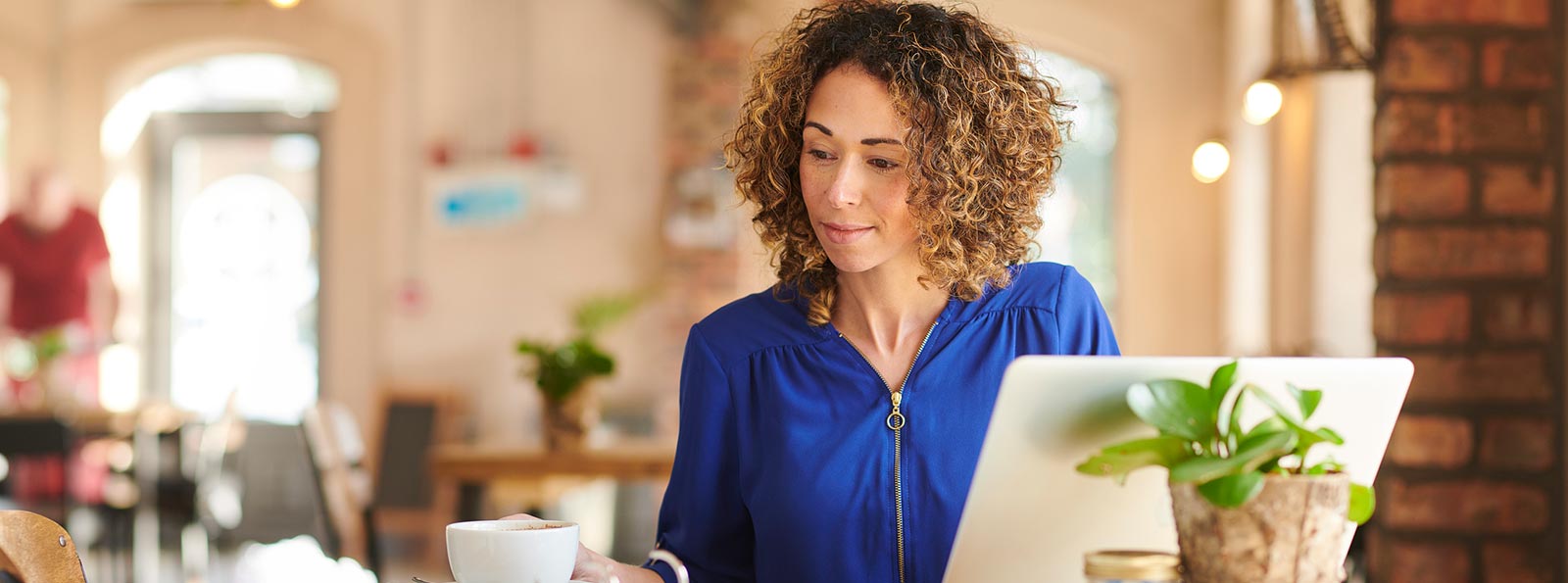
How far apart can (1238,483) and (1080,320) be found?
26.0 inches

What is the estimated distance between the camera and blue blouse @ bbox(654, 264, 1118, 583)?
1.40 meters

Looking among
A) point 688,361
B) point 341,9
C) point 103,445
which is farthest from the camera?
point 341,9

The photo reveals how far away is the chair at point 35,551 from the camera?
3.60 feet

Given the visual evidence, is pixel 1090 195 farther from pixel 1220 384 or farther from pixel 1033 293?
pixel 1220 384

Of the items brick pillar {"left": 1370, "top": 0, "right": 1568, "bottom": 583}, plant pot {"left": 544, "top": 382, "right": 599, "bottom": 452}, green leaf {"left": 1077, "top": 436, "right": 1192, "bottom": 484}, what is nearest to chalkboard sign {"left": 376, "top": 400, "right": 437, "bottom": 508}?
plant pot {"left": 544, "top": 382, "right": 599, "bottom": 452}

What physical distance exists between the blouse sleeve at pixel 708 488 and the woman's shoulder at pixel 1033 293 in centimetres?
26

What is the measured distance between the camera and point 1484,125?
2.32 meters

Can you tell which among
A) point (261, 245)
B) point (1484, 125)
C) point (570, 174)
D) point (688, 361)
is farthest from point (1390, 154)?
point (261, 245)

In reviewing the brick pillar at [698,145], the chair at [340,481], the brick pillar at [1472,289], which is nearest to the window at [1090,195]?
the brick pillar at [698,145]

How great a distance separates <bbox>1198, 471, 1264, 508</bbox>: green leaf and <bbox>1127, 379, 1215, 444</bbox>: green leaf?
4cm

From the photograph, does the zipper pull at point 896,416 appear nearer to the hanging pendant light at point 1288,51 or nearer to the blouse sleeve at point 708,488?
the blouse sleeve at point 708,488

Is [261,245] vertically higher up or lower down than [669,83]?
lower down

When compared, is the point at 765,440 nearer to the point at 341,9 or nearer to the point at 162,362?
the point at 341,9

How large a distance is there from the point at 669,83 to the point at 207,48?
2.21 metres
